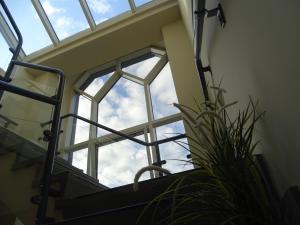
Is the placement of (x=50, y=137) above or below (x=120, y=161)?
below

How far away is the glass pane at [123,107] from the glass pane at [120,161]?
660 mm

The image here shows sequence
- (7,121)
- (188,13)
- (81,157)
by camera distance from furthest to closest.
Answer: (81,157)
(188,13)
(7,121)

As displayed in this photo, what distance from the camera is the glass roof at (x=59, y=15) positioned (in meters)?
6.08

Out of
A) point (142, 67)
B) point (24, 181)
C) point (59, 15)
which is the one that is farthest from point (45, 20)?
point (24, 181)

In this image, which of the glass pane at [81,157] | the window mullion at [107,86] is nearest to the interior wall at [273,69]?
the glass pane at [81,157]

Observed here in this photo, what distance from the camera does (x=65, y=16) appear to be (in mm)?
6344

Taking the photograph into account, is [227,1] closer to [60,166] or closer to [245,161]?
[245,161]

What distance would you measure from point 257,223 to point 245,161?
24cm

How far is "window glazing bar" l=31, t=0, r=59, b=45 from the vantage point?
20.2 feet

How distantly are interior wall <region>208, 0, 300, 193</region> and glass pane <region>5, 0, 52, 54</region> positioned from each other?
228 inches

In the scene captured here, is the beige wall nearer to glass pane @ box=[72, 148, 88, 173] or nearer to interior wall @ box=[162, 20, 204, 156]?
interior wall @ box=[162, 20, 204, 156]

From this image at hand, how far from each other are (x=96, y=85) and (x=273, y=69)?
596 centimetres

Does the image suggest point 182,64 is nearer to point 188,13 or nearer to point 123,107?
point 188,13

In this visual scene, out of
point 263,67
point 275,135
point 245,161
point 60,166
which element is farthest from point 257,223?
point 60,166
